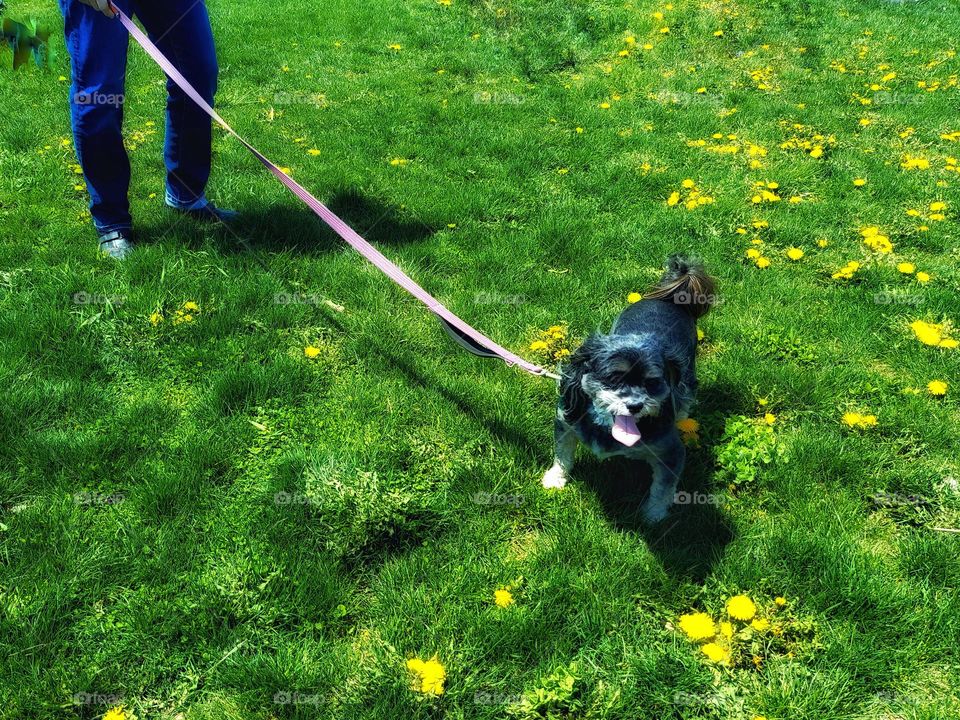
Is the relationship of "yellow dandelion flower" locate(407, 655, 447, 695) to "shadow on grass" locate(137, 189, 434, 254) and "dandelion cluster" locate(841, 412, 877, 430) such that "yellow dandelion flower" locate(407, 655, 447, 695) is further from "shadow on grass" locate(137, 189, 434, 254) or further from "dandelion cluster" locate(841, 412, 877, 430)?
"shadow on grass" locate(137, 189, 434, 254)

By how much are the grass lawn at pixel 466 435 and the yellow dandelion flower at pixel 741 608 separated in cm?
1

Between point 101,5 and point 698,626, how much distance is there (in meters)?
4.47

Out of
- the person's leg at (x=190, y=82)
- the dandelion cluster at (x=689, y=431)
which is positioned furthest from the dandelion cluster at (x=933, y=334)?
the person's leg at (x=190, y=82)

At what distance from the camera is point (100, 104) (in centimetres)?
408

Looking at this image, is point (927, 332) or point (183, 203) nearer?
point (927, 332)

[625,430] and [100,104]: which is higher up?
[100,104]

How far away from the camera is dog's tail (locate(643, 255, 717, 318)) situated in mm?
3391

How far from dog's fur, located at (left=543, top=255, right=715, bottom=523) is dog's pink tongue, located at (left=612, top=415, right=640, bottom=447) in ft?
0.12

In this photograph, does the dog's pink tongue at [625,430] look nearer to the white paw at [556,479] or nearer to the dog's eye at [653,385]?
the dog's eye at [653,385]

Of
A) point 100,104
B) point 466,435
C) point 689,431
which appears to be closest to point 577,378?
point 466,435

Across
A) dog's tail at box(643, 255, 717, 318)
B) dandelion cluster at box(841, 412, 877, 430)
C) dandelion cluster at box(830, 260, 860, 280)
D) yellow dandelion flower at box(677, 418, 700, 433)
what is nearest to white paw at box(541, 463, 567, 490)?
yellow dandelion flower at box(677, 418, 700, 433)

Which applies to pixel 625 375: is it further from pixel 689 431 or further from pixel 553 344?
pixel 553 344

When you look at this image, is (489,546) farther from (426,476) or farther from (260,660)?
(260,660)

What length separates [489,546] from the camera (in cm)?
290
